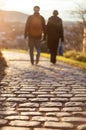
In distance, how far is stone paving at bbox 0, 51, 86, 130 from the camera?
6.16 m

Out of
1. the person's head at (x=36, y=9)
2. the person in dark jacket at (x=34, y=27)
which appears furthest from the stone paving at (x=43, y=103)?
the person's head at (x=36, y=9)

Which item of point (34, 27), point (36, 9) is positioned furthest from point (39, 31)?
point (36, 9)

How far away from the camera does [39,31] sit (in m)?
16.5

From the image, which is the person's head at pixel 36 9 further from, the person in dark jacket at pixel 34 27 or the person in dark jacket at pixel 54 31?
the person in dark jacket at pixel 54 31

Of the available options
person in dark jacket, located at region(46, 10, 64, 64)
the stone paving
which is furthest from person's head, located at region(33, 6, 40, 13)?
the stone paving

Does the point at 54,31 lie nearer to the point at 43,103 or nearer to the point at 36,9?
the point at 36,9

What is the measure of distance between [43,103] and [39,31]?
890 cm

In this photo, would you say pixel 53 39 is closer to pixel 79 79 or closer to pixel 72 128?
pixel 79 79

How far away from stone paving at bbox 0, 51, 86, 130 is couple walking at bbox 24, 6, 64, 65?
4.36 meters

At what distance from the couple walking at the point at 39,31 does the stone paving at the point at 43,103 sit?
14.3ft

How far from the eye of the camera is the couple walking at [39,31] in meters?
16.5

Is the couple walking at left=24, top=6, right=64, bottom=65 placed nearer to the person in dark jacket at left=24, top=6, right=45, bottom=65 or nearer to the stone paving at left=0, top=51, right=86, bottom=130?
the person in dark jacket at left=24, top=6, right=45, bottom=65

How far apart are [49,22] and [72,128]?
37.7 ft

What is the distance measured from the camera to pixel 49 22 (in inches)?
674
